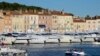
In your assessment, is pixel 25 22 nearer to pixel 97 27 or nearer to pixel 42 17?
pixel 42 17

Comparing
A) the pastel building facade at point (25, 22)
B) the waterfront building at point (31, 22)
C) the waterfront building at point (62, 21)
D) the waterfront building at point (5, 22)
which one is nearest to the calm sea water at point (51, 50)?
the waterfront building at point (5, 22)

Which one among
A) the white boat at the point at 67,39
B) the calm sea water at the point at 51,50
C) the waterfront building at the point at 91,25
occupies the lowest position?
the calm sea water at the point at 51,50

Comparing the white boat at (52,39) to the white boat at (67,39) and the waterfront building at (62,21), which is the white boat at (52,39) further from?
the waterfront building at (62,21)

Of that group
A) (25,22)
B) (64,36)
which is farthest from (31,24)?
(64,36)

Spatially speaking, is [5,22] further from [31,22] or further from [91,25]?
[91,25]

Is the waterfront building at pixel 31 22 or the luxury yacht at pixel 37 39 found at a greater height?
the waterfront building at pixel 31 22

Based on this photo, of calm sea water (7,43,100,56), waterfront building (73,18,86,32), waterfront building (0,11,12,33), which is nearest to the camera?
calm sea water (7,43,100,56)

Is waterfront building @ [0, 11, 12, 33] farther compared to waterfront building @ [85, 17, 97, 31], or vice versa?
waterfront building @ [85, 17, 97, 31]

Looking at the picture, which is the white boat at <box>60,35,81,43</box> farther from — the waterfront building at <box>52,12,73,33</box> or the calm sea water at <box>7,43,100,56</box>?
the waterfront building at <box>52,12,73,33</box>

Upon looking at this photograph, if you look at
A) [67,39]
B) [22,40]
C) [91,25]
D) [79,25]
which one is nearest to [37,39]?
[22,40]

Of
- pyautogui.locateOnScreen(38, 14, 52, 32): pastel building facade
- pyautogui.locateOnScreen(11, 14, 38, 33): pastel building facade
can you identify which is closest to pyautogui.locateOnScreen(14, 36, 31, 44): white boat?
pyautogui.locateOnScreen(11, 14, 38, 33): pastel building facade

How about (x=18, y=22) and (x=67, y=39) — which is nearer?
(x=67, y=39)

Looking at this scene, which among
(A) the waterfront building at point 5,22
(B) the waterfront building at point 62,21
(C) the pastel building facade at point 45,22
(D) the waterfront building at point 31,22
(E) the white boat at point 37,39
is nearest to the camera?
(E) the white boat at point 37,39

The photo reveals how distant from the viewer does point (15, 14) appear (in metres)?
124
